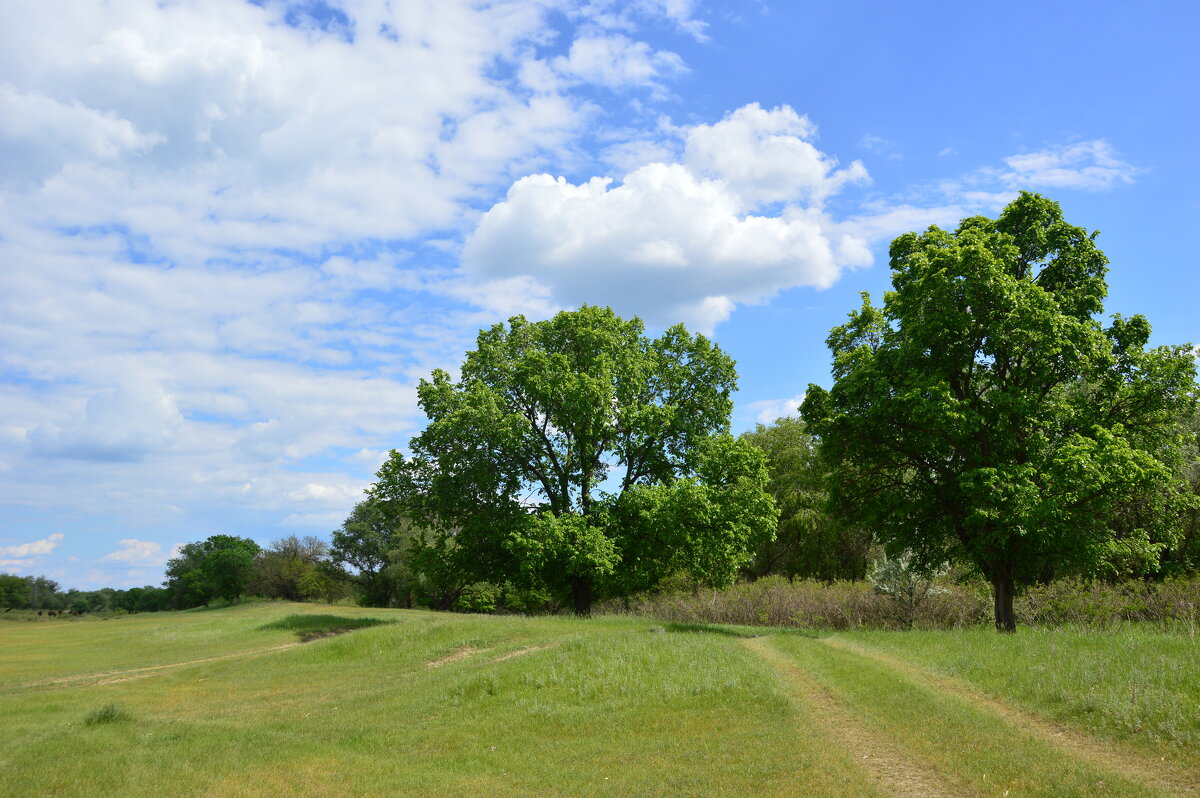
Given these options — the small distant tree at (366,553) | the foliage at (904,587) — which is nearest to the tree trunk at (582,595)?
the foliage at (904,587)

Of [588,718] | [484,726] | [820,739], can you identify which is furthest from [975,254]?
[484,726]

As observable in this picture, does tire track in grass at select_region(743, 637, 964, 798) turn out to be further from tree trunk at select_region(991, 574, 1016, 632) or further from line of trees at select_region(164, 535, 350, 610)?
line of trees at select_region(164, 535, 350, 610)

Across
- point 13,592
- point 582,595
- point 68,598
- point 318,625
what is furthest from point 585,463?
point 68,598

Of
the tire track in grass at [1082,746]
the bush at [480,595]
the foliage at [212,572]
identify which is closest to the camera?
the tire track in grass at [1082,746]

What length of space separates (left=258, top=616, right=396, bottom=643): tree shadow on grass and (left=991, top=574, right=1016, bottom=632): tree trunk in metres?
25.2

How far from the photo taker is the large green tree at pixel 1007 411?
65.4 ft

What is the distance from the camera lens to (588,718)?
1445 centimetres

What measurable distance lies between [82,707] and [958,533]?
25679mm

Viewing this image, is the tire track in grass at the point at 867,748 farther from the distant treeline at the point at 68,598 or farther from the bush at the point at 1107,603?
the distant treeline at the point at 68,598

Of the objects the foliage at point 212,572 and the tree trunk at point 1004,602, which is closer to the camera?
the tree trunk at point 1004,602

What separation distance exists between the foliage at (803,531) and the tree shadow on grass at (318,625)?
25.8 m

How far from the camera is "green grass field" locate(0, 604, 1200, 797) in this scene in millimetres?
9695

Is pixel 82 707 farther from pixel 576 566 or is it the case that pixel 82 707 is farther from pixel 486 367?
pixel 486 367

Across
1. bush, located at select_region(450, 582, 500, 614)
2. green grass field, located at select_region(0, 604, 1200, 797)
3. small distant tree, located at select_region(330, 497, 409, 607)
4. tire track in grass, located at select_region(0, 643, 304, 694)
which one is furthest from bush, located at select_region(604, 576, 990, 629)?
small distant tree, located at select_region(330, 497, 409, 607)
